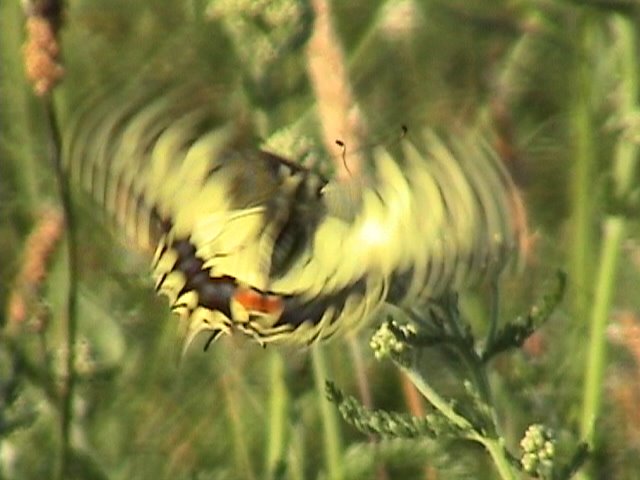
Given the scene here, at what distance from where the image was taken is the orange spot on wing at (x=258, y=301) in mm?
1312

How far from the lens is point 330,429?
1526 mm

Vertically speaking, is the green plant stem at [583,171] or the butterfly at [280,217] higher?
the butterfly at [280,217]

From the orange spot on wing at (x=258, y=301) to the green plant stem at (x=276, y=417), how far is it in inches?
10.6

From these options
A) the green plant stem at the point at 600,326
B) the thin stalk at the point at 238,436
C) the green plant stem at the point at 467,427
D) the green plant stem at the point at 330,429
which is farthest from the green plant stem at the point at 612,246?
the thin stalk at the point at 238,436

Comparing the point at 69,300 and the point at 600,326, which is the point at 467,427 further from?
the point at 69,300

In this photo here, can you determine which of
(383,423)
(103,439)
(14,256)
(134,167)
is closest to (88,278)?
(14,256)

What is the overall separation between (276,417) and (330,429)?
12 cm

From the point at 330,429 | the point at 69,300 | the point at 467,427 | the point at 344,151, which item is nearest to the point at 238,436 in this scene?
the point at 330,429

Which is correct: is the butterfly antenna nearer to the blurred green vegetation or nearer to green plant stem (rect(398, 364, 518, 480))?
the blurred green vegetation

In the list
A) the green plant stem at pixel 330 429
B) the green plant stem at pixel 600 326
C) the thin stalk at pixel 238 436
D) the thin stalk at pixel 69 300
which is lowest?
the thin stalk at pixel 238 436

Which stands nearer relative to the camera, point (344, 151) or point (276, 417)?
point (344, 151)

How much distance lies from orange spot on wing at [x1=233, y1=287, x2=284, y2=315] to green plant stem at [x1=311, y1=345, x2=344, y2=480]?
0.48 ft

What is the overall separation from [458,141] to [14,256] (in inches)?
42.6

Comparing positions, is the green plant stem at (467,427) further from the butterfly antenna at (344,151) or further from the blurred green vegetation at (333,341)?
the butterfly antenna at (344,151)
